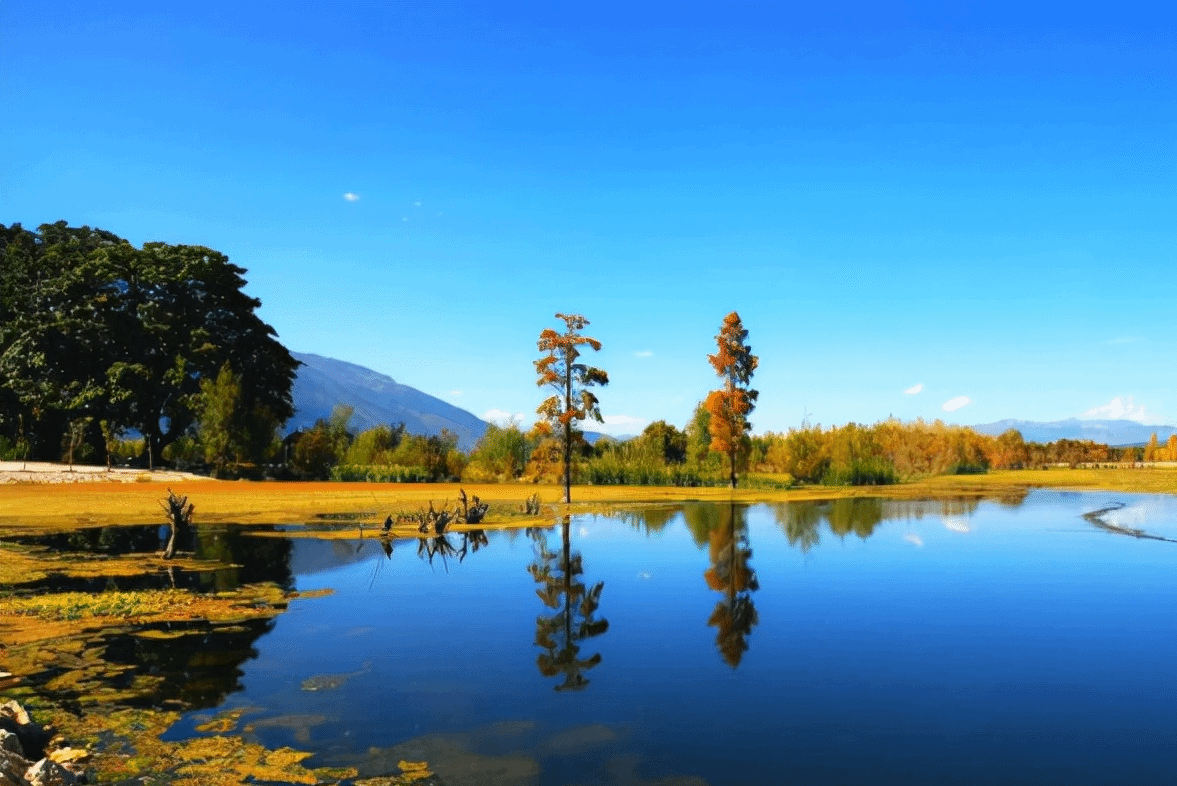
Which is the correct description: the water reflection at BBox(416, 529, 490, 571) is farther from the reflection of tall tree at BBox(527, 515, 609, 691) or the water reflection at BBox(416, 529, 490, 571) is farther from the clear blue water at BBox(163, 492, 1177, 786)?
the reflection of tall tree at BBox(527, 515, 609, 691)

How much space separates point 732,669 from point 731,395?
155 feet

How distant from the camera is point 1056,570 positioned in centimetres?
2198

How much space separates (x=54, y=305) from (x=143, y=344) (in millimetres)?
7194

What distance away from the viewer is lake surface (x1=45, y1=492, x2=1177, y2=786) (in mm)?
8945

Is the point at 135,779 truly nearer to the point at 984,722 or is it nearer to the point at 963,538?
the point at 984,722

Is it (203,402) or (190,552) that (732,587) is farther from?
(203,402)

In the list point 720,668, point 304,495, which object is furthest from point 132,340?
point 720,668

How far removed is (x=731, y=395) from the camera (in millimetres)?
58875

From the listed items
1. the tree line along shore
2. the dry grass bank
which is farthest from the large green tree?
the dry grass bank

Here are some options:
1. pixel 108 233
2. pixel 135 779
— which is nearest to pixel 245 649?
pixel 135 779

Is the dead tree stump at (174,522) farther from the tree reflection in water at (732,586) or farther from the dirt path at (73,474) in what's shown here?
the dirt path at (73,474)

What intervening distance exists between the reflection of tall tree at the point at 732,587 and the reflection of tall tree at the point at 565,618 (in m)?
2.09

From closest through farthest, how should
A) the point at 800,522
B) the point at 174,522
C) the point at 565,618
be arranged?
the point at 565,618 < the point at 174,522 < the point at 800,522

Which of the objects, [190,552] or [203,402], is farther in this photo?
[203,402]
